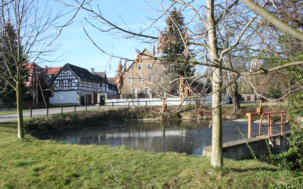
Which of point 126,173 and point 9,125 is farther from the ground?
point 9,125

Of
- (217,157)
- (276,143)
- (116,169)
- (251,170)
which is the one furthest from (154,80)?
(276,143)

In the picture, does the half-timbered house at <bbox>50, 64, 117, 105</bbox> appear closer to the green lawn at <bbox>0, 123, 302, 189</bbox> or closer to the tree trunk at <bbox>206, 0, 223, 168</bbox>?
the green lawn at <bbox>0, 123, 302, 189</bbox>

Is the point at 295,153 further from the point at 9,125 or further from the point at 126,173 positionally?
the point at 9,125

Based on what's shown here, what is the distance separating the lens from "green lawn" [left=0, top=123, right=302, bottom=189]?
15.1 ft

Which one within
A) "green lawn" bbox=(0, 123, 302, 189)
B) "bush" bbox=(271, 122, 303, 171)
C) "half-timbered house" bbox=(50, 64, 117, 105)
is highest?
"half-timbered house" bbox=(50, 64, 117, 105)

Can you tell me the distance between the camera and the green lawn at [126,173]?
15.1 ft

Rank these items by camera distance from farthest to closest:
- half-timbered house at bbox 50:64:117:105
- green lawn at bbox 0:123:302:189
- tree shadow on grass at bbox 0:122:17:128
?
1. half-timbered house at bbox 50:64:117:105
2. tree shadow on grass at bbox 0:122:17:128
3. green lawn at bbox 0:123:302:189

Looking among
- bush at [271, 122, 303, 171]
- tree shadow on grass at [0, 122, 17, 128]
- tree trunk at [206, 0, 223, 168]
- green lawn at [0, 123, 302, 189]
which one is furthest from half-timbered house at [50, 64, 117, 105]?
bush at [271, 122, 303, 171]

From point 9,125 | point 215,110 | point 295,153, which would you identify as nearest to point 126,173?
point 215,110

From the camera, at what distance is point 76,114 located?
21000mm

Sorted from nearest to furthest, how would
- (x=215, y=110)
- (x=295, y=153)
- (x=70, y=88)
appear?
(x=215, y=110)
(x=295, y=153)
(x=70, y=88)

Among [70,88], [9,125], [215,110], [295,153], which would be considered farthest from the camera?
[70,88]

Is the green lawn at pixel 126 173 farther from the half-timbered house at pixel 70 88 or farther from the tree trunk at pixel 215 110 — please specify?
the half-timbered house at pixel 70 88

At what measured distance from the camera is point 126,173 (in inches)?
205
